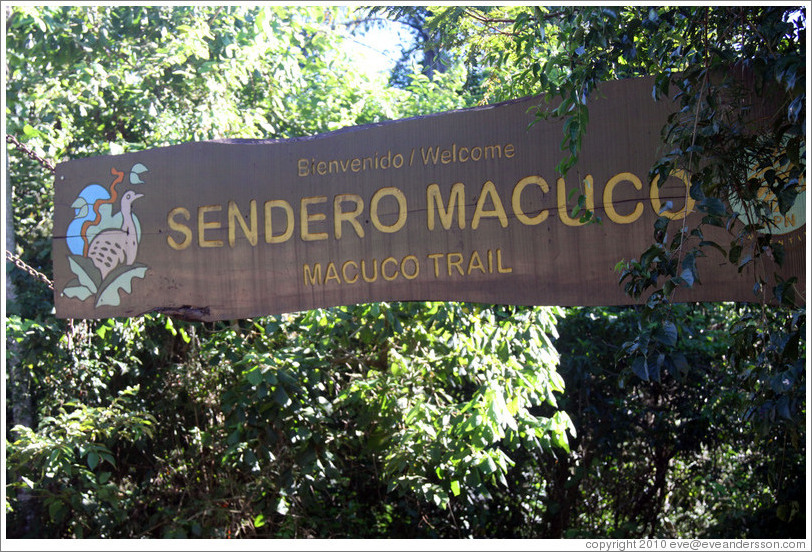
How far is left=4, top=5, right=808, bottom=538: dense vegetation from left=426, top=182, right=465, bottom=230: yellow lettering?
0.93 metres

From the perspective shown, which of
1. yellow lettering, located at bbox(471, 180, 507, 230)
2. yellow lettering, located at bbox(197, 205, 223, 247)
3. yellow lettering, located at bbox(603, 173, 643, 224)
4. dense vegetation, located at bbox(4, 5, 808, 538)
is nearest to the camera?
yellow lettering, located at bbox(603, 173, 643, 224)

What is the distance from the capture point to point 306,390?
14.0 feet

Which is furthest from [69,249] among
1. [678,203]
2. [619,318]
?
[619,318]

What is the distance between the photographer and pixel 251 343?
4863 mm

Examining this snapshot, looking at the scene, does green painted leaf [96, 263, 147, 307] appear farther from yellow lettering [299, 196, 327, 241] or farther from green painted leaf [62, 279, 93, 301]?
yellow lettering [299, 196, 327, 241]

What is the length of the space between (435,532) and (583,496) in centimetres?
125

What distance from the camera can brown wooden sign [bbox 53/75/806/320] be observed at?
2023mm

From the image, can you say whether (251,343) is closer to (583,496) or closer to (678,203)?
(583,496)

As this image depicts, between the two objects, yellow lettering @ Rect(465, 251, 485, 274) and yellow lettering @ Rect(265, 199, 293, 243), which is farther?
yellow lettering @ Rect(265, 199, 293, 243)

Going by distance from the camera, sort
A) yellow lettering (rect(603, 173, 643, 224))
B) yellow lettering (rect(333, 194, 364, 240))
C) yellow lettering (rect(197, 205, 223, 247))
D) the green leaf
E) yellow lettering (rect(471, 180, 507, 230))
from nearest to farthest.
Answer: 1. the green leaf
2. yellow lettering (rect(603, 173, 643, 224))
3. yellow lettering (rect(471, 180, 507, 230))
4. yellow lettering (rect(333, 194, 364, 240))
5. yellow lettering (rect(197, 205, 223, 247))

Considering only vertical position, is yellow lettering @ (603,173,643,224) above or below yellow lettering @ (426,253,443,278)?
above

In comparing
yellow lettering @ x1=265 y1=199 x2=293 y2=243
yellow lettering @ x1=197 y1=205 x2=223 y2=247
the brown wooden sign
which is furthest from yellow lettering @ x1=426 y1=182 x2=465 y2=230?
yellow lettering @ x1=197 y1=205 x2=223 y2=247

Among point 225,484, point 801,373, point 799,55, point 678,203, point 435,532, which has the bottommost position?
point 435,532

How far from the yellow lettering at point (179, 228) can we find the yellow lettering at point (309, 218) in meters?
0.36
